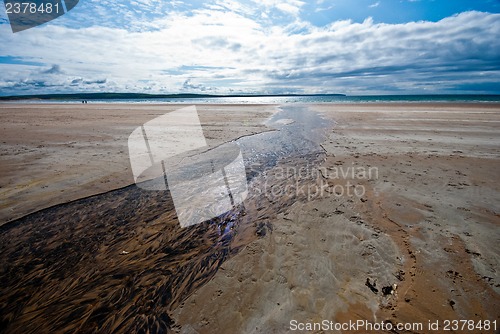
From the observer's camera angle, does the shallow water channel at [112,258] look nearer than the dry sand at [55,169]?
Yes

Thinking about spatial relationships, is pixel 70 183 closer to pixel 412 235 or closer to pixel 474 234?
pixel 412 235

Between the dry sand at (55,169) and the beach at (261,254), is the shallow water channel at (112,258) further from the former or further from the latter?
the dry sand at (55,169)

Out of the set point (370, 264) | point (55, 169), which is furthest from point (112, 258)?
point (55, 169)

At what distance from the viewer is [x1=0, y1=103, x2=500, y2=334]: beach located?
331 cm

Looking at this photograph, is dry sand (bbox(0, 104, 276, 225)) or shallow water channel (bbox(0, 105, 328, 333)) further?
dry sand (bbox(0, 104, 276, 225))

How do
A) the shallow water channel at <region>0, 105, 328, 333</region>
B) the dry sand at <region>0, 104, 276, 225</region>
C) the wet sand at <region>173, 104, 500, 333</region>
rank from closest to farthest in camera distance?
the wet sand at <region>173, 104, 500, 333</region> → the shallow water channel at <region>0, 105, 328, 333</region> → the dry sand at <region>0, 104, 276, 225</region>

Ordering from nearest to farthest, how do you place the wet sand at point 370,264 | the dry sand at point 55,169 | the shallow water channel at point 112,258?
the wet sand at point 370,264, the shallow water channel at point 112,258, the dry sand at point 55,169

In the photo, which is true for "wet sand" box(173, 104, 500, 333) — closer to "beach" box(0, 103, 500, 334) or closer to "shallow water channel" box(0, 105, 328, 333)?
"beach" box(0, 103, 500, 334)

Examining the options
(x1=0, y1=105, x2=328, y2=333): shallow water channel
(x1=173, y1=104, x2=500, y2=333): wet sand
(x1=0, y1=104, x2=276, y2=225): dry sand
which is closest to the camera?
(x1=173, y1=104, x2=500, y2=333): wet sand

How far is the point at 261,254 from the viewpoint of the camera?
4.59 meters

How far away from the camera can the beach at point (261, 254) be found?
130 inches

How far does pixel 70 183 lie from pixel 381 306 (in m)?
9.53

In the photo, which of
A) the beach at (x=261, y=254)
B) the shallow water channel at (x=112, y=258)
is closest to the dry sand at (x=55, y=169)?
the beach at (x=261, y=254)

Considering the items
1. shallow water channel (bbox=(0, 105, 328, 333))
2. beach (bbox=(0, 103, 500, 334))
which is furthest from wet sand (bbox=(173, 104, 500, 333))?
shallow water channel (bbox=(0, 105, 328, 333))
